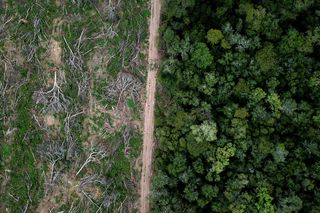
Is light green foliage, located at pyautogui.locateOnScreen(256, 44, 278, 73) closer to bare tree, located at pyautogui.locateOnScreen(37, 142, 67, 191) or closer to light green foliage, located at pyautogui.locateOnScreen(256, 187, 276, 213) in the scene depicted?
light green foliage, located at pyautogui.locateOnScreen(256, 187, 276, 213)

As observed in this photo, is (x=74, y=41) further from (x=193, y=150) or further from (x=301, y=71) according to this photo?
(x=301, y=71)

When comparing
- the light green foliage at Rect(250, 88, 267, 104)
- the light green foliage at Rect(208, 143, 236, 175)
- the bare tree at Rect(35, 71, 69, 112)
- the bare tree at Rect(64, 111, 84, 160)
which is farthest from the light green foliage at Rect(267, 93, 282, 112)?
the bare tree at Rect(35, 71, 69, 112)

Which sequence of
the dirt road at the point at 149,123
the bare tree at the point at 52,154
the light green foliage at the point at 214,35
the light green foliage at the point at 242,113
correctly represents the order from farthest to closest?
the dirt road at the point at 149,123 → the bare tree at the point at 52,154 → the light green foliage at the point at 214,35 → the light green foliage at the point at 242,113

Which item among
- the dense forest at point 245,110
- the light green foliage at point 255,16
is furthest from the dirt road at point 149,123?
the light green foliage at point 255,16

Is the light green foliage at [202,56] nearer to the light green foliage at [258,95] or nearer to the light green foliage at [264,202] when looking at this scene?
the light green foliage at [258,95]

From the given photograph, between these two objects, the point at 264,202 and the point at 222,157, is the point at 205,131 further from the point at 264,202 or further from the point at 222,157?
the point at 264,202

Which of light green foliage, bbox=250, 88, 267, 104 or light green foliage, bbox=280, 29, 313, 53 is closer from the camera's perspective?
light green foliage, bbox=280, 29, 313, 53
